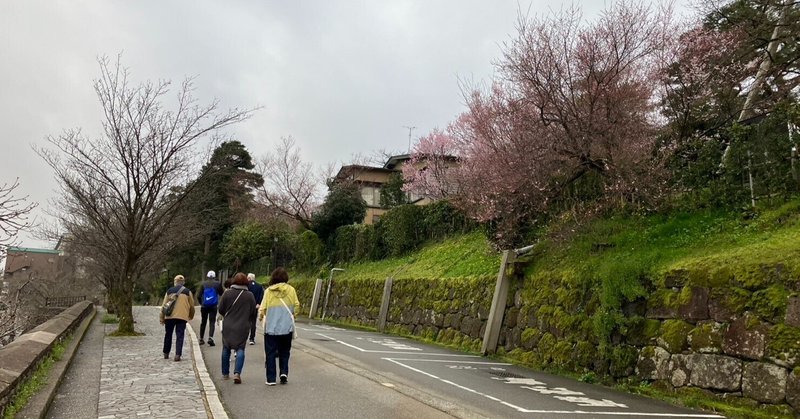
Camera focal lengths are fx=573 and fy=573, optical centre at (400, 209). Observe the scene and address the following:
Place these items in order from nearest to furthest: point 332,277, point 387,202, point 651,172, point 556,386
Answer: point 556,386 < point 651,172 < point 332,277 < point 387,202

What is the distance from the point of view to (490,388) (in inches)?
356

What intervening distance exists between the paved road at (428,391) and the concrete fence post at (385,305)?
9069mm

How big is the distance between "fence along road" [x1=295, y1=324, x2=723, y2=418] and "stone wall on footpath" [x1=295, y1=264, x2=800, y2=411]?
616mm

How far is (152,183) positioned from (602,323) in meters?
12.0

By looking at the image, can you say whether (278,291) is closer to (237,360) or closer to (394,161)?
(237,360)

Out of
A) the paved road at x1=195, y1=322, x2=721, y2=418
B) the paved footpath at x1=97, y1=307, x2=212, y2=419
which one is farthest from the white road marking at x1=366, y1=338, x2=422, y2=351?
the paved footpath at x1=97, y1=307, x2=212, y2=419

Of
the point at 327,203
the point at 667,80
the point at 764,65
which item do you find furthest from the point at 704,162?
the point at 327,203

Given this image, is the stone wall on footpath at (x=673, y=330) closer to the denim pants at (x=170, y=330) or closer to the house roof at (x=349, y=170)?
the denim pants at (x=170, y=330)

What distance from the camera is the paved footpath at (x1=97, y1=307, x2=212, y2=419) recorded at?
6.41m

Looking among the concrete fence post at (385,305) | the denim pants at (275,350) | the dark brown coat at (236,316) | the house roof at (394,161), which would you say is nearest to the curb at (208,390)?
the dark brown coat at (236,316)

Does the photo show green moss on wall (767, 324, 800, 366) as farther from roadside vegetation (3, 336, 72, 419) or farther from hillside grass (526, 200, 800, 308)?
roadside vegetation (3, 336, 72, 419)

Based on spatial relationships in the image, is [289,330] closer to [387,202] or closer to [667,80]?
[667,80]

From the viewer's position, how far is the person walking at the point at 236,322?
837cm

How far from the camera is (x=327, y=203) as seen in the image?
35.6m
